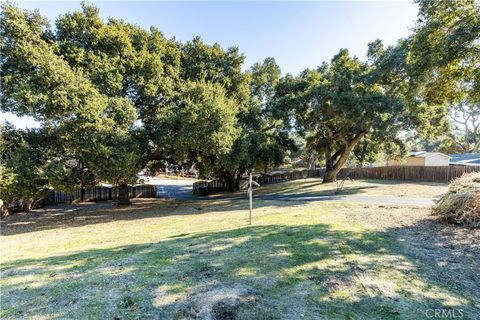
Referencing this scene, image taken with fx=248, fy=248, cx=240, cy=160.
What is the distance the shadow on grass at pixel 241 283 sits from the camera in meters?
3.24

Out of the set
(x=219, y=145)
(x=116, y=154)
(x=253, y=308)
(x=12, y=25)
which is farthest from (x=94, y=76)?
(x=253, y=308)

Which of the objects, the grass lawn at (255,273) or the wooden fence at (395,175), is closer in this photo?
the grass lawn at (255,273)

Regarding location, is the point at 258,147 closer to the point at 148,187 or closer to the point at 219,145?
the point at 219,145

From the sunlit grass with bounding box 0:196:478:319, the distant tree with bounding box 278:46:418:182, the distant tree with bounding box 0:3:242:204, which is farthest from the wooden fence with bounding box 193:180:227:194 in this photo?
the sunlit grass with bounding box 0:196:478:319

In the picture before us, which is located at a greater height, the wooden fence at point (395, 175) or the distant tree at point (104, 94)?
the distant tree at point (104, 94)

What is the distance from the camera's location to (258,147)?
18.1 m

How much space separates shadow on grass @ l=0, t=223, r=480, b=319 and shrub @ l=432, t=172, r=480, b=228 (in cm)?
178

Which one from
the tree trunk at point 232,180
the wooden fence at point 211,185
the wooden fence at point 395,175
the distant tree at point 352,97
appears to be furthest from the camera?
the tree trunk at point 232,180

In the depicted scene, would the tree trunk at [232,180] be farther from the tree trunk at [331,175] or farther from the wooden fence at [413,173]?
the wooden fence at [413,173]

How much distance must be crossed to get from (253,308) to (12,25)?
13.7m

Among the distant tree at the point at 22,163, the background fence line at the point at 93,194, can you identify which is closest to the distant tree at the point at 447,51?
the distant tree at the point at 22,163

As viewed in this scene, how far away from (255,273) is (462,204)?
22.6ft

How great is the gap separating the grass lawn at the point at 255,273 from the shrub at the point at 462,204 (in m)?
0.42

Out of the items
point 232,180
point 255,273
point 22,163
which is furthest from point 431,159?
point 22,163
